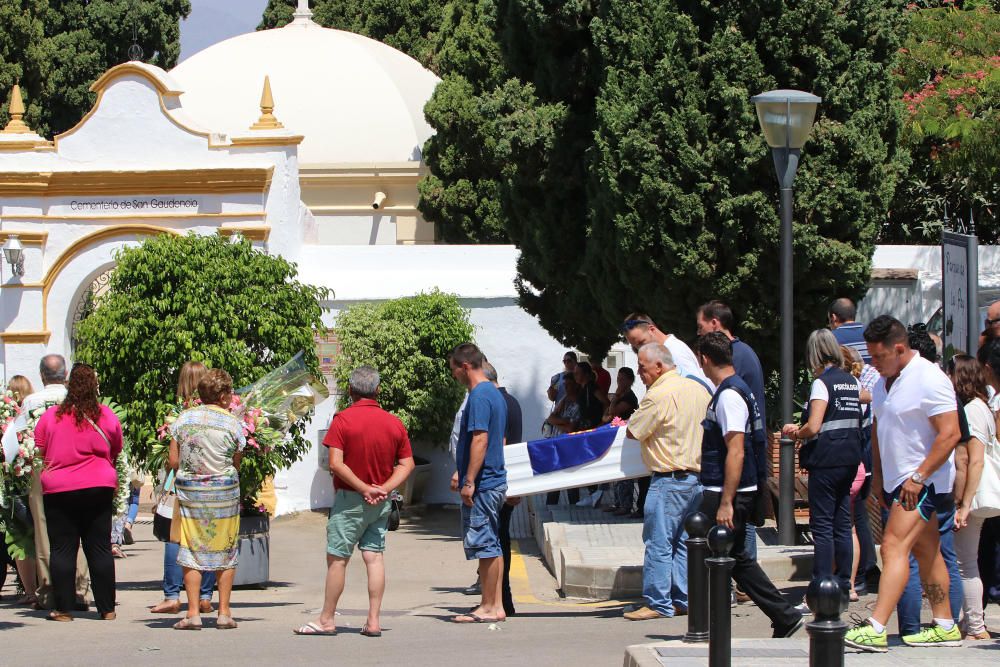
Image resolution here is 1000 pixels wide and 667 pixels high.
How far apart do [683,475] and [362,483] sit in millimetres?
1976

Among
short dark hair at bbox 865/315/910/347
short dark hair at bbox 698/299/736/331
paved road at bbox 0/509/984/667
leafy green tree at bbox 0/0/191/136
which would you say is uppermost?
leafy green tree at bbox 0/0/191/136

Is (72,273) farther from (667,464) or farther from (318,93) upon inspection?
(667,464)

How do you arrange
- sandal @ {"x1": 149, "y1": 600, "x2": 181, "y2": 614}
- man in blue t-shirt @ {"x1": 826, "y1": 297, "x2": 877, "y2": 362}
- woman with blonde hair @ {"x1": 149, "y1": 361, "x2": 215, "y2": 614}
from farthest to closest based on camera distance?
man in blue t-shirt @ {"x1": 826, "y1": 297, "x2": 877, "y2": 362} → sandal @ {"x1": 149, "y1": 600, "x2": 181, "y2": 614} → woman with blonde hair @ {"x1": 149, "y1": 361, "x2": 215, "y2": 614}

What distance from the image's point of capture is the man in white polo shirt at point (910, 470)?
7.46 meters

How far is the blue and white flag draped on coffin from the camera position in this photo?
37.5 ft

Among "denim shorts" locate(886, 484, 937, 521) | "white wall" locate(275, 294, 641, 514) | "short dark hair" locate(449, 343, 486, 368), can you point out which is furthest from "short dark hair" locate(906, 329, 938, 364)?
"white wall" locate(275, 294, 641, 514)

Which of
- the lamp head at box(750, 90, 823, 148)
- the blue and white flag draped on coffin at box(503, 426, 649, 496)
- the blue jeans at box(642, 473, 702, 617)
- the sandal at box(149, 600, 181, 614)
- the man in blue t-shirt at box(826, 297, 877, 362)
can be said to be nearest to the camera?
the blue jeans at box(642, 473, 702, 617)

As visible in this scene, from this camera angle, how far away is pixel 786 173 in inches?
447

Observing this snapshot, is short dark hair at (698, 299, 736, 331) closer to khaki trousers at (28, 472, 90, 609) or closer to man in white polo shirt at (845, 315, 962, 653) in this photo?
man in white polo shirt at (845, 315, 962, 653)

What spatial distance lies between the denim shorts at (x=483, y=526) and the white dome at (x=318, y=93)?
62.9 ft

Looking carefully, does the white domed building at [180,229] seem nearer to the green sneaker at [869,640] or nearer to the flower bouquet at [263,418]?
the flower bouquet at [263,418]

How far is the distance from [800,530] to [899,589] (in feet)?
14.9

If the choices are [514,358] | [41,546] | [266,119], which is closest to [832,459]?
[41,546]

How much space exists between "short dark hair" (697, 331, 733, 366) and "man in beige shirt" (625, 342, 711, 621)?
0.65 metres
